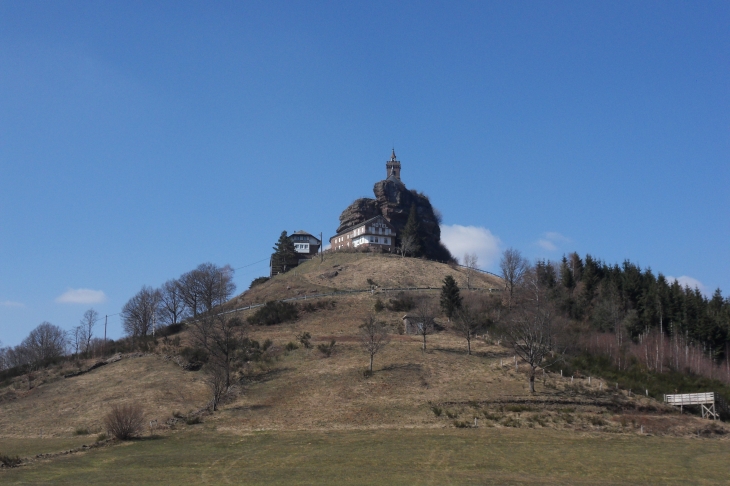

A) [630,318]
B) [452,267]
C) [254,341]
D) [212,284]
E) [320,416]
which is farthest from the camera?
[452,267]

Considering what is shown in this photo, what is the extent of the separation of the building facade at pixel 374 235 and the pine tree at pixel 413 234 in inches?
123

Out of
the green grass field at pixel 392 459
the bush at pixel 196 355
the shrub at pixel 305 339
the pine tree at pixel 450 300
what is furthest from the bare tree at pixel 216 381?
the pine tree at pixel 450 300

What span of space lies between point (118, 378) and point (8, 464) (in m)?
31.3

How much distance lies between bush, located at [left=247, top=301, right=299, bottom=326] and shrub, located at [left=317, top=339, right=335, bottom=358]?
18255mm

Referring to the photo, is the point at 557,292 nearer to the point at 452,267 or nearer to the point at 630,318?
the point at 630,318

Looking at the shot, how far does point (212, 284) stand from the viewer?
338 ft

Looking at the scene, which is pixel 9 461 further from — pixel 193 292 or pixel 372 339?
pixel 193 292

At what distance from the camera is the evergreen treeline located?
77500mm

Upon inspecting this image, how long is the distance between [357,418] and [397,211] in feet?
345

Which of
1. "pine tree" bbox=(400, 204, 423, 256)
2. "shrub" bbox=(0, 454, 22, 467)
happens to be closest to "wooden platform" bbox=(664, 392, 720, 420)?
"shrub" bbox=(0, 454, 22, 467)

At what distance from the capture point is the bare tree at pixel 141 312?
10044 centimetres

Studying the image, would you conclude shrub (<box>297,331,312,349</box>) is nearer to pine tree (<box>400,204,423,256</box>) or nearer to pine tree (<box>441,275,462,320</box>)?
pine tree (<box>441,275,462,320</box>)

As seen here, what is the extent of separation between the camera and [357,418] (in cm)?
4922

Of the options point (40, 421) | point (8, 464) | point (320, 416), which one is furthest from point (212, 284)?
point (8, 464)
